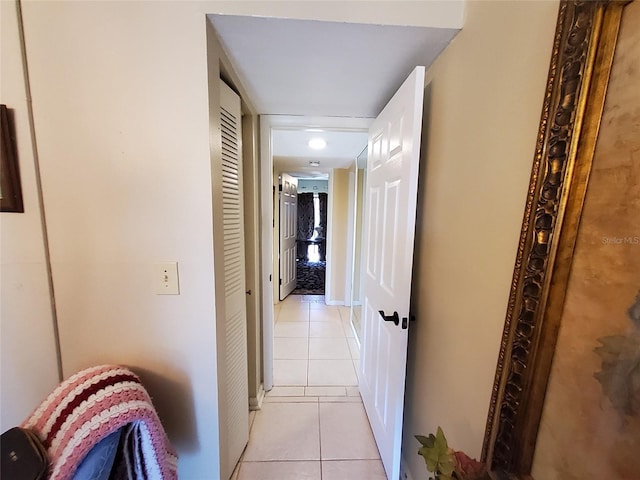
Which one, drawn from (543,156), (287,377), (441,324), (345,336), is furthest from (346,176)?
(543,156)

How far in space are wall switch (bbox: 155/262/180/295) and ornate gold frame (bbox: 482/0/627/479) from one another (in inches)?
41.7

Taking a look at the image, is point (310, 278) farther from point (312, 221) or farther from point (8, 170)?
point (8, 170)

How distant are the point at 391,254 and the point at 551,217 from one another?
78cm

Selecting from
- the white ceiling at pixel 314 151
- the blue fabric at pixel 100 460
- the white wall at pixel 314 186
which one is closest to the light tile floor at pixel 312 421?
the blue fabric at pixel 100 460

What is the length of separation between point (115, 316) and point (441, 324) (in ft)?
4.17

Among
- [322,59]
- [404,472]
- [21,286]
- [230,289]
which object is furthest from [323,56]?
[404,472]

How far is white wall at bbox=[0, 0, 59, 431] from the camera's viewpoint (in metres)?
0.87

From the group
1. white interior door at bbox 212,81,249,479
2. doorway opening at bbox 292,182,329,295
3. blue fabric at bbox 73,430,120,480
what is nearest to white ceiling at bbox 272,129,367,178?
white interior door at bbox 212,81,249,479

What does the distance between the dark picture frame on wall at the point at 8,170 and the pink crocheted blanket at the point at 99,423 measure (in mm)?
644

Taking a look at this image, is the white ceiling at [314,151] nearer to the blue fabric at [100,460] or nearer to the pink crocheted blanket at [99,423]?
the pink crocheted blanket at [99,423]

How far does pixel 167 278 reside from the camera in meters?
0.98

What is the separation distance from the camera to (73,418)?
75cm

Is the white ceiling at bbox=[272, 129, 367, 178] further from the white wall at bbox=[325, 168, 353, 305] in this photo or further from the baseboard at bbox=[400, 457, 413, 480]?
the baseboard at bbox=[400, 457, 413, 480]

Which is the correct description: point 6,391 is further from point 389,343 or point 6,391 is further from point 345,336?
point 345,336
